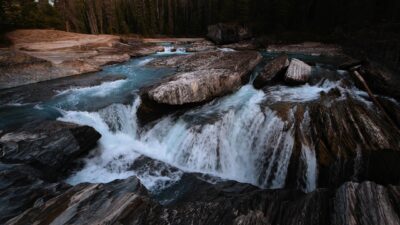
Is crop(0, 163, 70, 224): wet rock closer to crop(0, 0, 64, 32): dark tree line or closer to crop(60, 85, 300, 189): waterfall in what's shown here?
crop(60, 85, 300, 189): waterfall

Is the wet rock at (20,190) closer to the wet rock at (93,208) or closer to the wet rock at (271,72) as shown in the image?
the wet rock at (93,208)

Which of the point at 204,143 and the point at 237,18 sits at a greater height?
the point at 237,18

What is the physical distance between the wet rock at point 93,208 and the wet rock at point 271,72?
381 inches

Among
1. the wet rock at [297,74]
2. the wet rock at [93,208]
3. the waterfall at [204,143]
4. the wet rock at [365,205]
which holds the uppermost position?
the wet rock at [297,74]

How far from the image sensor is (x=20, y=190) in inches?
234

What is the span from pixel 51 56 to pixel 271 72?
63.0 ft

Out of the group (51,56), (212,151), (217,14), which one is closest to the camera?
(212,151)

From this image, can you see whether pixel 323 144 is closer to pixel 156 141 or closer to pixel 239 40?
pixel 156 141

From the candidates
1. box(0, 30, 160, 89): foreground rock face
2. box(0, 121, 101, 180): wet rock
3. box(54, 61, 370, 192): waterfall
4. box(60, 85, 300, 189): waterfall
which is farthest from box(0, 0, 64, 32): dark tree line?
box(0, 121, 101, 180): wet rock

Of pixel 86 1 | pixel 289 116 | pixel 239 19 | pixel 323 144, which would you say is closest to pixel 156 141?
pixel 289 116

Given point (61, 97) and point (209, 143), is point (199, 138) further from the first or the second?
point (61, 97)

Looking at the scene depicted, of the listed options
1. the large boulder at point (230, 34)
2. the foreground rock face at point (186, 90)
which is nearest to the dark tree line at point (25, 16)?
the large boulder at point (230, 34)

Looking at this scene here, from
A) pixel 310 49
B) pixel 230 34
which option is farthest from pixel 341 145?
pixel 230 34

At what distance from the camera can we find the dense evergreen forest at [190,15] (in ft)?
101
